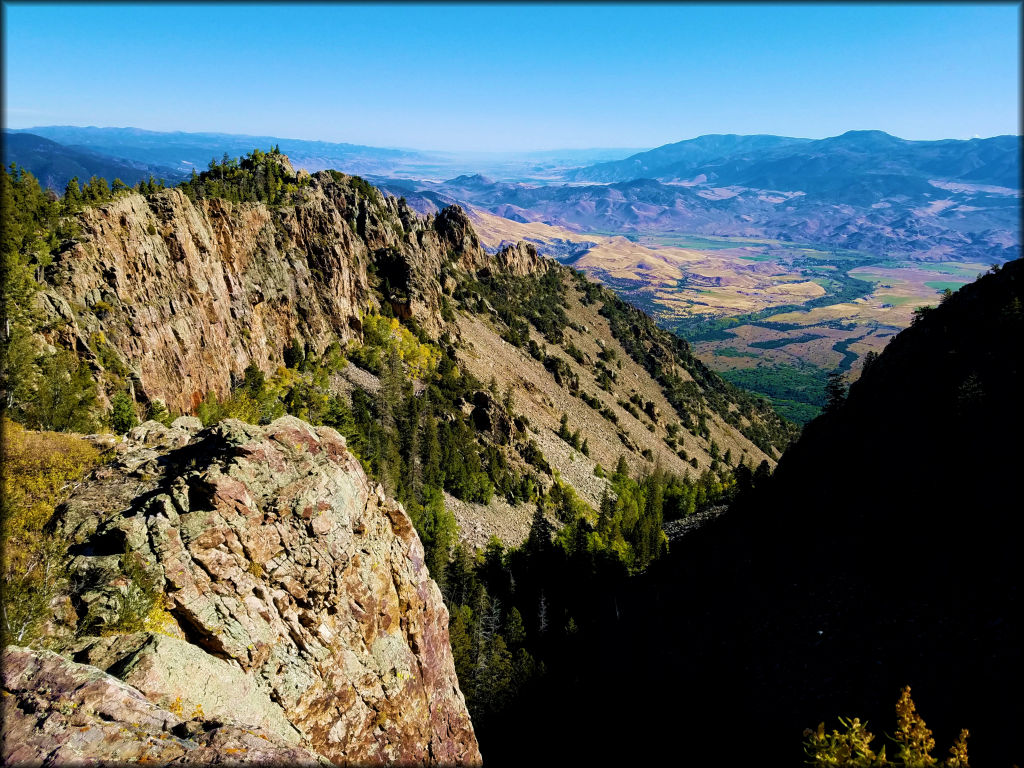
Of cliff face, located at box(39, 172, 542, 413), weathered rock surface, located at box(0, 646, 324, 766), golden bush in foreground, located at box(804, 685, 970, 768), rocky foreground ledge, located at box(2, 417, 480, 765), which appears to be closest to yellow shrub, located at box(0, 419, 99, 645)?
rocky foreground ledge, located at box(2, 417, 480, 765)

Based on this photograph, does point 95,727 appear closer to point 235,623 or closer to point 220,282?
point 235,623

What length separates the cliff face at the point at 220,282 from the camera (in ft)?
130

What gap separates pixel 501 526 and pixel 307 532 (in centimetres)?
4502

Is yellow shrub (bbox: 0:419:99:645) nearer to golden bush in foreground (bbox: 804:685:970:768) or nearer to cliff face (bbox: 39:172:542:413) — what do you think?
cliff face (bbox: 39:172:542:413)

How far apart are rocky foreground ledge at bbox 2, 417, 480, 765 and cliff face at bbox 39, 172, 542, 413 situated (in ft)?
54.8

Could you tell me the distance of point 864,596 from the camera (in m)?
30.6

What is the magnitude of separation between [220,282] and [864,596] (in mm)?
61265

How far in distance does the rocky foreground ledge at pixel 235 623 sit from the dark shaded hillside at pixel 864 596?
614 inches

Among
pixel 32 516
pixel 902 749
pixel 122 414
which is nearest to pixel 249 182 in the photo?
pixel 122 414

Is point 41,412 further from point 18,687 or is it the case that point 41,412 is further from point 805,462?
point 805,462

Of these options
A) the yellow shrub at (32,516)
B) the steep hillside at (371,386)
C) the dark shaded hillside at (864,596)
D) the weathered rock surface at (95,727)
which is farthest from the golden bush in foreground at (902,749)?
the yellow shrub at (32,516)

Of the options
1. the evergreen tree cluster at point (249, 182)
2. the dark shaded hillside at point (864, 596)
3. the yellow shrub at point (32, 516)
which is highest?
the evergreen tree cluster at point (249, 182)

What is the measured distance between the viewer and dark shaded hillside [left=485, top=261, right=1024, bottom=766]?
82.6 ft

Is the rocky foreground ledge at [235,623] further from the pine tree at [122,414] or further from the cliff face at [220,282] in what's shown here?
the cliff face at [220,282]
